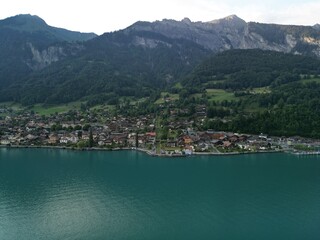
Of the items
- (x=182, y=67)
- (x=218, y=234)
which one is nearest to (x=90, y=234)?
(x=218, y=234)

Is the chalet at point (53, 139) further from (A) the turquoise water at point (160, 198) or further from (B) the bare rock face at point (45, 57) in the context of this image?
(B) the bare rock face at point (45, 57)

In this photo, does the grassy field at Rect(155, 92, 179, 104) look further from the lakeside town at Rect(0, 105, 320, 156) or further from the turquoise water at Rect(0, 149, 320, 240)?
the turquoise water at Rect(0, 149, 320, 240)

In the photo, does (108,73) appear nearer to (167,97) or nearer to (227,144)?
(167,97)

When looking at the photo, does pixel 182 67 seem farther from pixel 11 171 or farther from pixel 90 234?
pixel 90 234

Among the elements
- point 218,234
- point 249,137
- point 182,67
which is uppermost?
point 182,67

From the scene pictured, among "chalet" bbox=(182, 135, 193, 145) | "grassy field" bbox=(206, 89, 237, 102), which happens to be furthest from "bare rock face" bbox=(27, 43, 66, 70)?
"chalet" bbox=(182, 135, 193, 145)

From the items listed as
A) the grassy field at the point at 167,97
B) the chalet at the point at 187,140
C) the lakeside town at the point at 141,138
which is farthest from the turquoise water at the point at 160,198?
the grassy field at the point at 167,97
